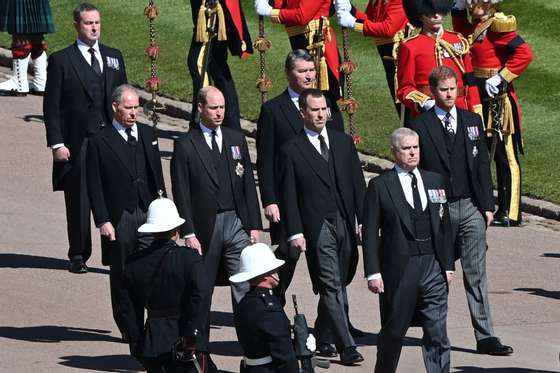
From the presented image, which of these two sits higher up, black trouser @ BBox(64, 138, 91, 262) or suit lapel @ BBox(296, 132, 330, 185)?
suit lapel @ BBox(296, 132, 330, 185)

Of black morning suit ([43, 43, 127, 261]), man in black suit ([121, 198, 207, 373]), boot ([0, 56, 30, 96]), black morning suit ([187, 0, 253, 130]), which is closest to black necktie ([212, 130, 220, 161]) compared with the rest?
man in black suit ([121, 198, 207, 373])

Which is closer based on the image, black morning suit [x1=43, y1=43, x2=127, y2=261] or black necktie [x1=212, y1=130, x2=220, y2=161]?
black necktie [x1=212, y1=130, x2=220, y2=161]

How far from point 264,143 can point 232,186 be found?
2.96ft

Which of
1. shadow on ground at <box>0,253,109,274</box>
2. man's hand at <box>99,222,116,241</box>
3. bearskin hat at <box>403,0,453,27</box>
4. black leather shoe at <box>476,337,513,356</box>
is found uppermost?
bearskin hat at <box>403,0,453,27</box>

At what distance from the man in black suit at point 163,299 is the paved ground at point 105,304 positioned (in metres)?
1.80

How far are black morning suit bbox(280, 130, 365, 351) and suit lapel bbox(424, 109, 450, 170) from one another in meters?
0.69

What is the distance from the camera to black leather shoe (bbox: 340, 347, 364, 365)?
15602 millimetres

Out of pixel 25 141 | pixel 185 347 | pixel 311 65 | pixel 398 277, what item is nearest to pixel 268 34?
pixel 25 141

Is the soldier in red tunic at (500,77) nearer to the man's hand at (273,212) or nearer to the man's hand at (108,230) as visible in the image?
the man's hand at (273,212)

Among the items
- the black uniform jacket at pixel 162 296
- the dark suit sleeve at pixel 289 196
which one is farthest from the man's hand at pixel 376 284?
the black uniform jacket at pixel 162 296

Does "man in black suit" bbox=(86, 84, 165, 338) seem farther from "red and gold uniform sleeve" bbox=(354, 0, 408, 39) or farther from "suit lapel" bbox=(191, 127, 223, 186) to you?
"red and gold uniform sleeve" bbox=(354, 0, 408, 39)

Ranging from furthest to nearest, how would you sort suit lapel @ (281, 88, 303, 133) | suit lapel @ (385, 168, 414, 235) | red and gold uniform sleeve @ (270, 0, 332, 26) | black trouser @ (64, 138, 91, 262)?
red and gold uniform sleeve @ (270, 0, 332, 26) → black trouser @ (64, 138, 91, 262) → suit lapel @ (281, 88, 303, 133) → suit lapel @ (385, 168, 414, 235)

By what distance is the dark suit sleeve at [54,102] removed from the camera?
1780cm

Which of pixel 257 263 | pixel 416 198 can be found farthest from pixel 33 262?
pixel 257 263
